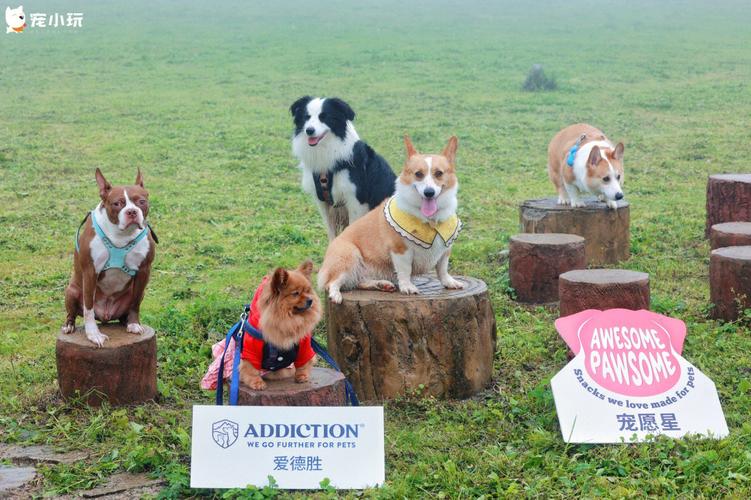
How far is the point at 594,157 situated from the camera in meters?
8.43

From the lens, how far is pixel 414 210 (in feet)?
18.3

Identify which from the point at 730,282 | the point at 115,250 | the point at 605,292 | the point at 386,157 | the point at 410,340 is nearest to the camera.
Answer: the point at 115,250

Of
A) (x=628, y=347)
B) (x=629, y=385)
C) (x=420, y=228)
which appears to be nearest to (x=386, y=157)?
(x=420, y=228)

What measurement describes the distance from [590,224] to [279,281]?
15.8 ft

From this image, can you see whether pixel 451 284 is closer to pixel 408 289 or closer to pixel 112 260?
pixel 408 289

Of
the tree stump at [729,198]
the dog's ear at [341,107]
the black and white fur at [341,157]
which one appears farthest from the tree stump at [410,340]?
the tree stump at [729,198]

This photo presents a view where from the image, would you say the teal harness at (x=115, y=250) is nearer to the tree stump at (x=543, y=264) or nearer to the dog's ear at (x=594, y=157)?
the tree stump at (x=543, y=264)

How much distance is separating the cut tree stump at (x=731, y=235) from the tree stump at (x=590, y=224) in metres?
1.05

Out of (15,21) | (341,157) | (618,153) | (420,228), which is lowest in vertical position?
(420,228)

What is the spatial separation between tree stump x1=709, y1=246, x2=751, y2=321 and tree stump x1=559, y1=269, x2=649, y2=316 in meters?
0.71

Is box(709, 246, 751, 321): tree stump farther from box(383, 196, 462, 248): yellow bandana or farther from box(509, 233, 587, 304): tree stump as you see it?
box(383, 196, 462, 248): yellow bandana

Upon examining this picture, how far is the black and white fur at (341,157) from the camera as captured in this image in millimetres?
7160

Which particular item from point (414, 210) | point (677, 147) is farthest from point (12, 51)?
point (414, 210)

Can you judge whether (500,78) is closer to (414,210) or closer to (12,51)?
(12,51)
